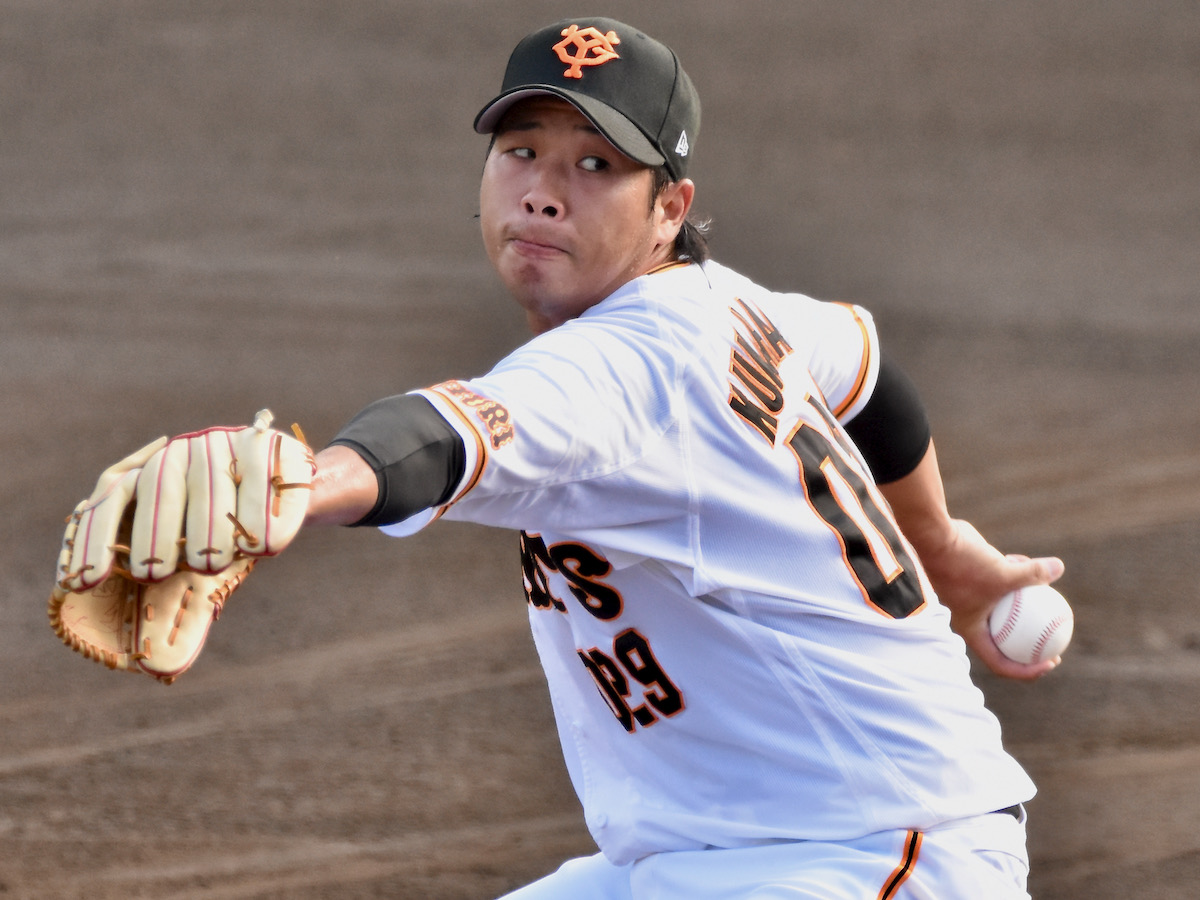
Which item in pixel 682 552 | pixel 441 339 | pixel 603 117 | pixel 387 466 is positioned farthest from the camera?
pixel 441 339

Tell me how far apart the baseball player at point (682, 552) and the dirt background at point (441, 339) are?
6.19 ft

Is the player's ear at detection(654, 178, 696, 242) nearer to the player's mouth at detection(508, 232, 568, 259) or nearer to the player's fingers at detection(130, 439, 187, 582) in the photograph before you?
the player's mouth at detection(508, 232, 568, 259)

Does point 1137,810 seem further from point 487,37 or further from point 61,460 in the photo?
point 487,37

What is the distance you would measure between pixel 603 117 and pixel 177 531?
0.92m

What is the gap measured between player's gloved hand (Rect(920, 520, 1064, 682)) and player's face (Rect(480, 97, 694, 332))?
0.95 m

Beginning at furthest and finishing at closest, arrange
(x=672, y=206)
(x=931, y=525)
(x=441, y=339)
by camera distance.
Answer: (x=441, y=339)
(x=931, y=525)
(x=672, y=206)

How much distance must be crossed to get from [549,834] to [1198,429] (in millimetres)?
2888

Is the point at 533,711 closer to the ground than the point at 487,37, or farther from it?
closer to the ground

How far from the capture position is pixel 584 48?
1.88 m

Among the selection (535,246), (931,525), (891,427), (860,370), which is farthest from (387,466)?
(931,525)

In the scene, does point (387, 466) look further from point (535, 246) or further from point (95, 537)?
point (535, 246)

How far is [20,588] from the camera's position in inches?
165

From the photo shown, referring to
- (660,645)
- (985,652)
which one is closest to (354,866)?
(985,652)

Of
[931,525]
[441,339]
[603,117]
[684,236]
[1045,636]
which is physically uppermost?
[603,117]
